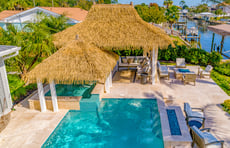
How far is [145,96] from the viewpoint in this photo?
30.6ft

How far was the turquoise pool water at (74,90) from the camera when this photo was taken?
29.6ft

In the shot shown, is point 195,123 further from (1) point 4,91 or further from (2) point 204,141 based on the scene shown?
(1) point 4,91

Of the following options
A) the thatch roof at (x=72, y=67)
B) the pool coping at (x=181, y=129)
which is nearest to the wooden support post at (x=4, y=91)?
the thatch roof at (x=72, y=67)

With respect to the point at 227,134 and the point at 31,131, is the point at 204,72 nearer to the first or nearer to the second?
the point at 227,134

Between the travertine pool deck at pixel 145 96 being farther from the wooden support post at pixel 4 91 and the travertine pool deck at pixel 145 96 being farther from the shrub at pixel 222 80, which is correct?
the wooden support post at pixel 4 91

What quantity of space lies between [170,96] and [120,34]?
420 cm

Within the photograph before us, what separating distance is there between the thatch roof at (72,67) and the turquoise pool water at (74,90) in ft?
4.17

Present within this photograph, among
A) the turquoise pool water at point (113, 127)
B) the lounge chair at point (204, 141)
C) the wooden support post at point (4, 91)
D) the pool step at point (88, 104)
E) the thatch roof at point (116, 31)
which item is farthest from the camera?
the thatch roof at point (116, 31)

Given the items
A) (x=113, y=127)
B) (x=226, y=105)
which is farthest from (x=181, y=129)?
(x=226, y=105)

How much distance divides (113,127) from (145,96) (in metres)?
2.68

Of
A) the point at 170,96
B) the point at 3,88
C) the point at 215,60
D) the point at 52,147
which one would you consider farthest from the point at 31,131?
the point at 215,60

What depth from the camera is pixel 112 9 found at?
1131 centimetres

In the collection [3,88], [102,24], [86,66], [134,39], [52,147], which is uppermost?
[102,24]

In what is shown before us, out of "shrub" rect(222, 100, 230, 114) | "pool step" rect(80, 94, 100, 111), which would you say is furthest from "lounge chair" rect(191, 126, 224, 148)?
"pool step" rect(80, 94, 100, 111)
